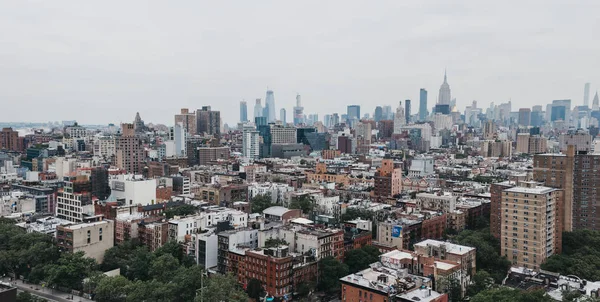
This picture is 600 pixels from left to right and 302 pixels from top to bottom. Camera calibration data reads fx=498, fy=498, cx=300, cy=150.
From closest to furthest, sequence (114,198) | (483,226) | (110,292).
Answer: (110,292), (483,226), (114,198)

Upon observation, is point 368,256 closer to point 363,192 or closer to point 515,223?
point 515,223

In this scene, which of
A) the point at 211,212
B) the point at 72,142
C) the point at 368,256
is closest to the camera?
the point at 368,256

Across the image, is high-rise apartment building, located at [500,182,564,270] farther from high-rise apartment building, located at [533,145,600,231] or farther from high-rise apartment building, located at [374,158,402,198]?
high-rise apartment building, located at [374,158,402,198]

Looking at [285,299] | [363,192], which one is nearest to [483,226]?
[363,192]

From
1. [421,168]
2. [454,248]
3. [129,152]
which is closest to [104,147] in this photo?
[129,152]

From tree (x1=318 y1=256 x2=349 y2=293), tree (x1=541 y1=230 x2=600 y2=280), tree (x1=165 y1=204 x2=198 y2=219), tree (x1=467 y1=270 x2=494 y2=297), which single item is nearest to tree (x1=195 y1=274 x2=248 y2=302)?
tree (x1=318 y1=256 x2=349 y2=293)

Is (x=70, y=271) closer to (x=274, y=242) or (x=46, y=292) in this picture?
(x=46, y=292)

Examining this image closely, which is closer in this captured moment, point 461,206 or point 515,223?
point 515,223
